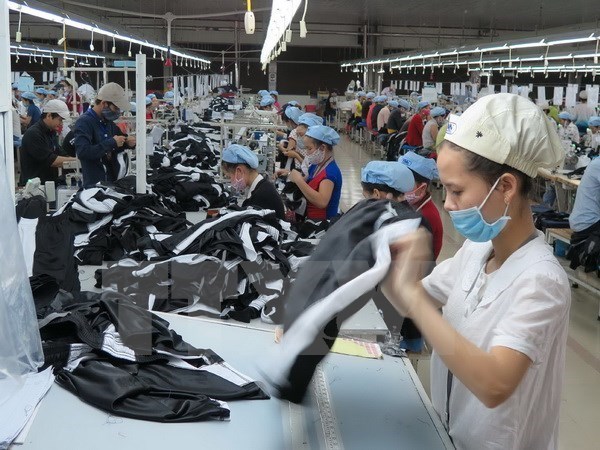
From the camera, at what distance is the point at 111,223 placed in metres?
3.92

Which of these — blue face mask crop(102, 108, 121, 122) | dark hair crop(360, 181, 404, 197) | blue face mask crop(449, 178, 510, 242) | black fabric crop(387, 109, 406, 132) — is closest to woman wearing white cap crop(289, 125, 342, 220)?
dark hair crop(360, 181, 404, 197)

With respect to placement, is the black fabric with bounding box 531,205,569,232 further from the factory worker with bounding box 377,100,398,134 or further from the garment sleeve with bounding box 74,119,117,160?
the factory worker with bounding box 377,100,398,134

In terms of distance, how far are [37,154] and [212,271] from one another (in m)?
4.09

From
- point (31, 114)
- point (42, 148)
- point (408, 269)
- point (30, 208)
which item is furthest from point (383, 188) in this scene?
point (31, 114)

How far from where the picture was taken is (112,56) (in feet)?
73.6

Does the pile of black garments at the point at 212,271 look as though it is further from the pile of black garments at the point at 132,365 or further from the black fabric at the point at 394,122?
the black fabric at the point at 394,122

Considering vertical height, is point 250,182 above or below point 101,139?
below

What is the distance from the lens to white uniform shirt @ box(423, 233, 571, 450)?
1330 millimetres

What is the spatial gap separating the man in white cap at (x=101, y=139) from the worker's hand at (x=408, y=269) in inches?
185

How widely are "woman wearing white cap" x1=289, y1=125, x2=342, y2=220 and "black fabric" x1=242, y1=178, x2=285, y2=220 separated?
52 cm

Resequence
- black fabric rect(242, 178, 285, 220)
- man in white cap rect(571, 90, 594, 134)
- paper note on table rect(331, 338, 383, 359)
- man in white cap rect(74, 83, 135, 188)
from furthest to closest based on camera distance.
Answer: man in white cap rect(571, 90, 594, 134) → man in white cap rect(74, 83, 135, 188) → black fabric rect(242, 178, 285, 220) → paper note on table rect(331, 338, 383, 359)

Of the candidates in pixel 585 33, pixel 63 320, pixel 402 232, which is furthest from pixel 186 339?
pixel 585 33

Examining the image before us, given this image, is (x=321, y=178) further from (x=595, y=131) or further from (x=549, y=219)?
(x=595, y=131)

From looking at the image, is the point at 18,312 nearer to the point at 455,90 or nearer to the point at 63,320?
the point at 63,320
